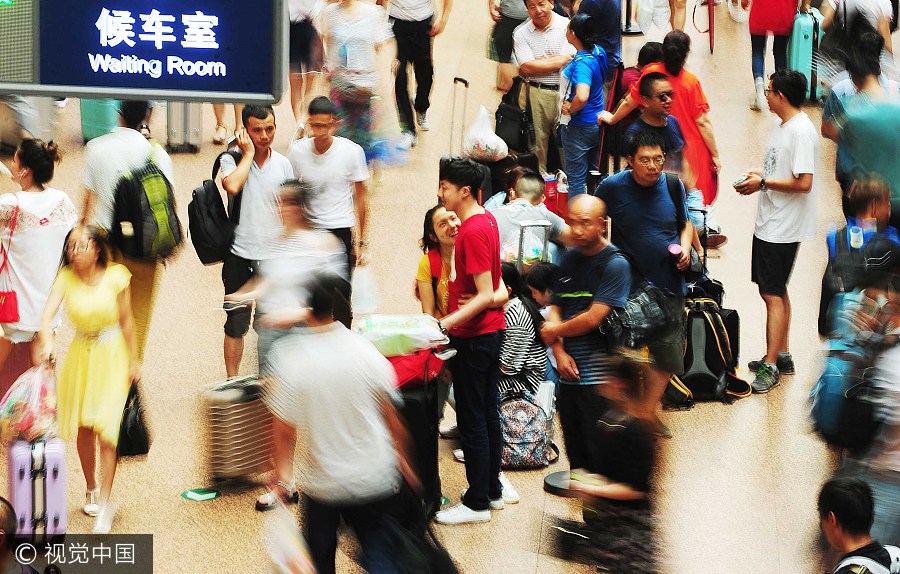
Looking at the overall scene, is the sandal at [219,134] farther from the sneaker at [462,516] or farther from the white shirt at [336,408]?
the white shirt at [336,408]

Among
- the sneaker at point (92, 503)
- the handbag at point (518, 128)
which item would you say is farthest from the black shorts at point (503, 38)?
the sneaker at point (92, 503)

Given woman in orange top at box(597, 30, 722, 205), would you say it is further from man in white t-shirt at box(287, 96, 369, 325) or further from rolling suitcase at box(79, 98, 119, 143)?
rolling suitcase at box(79, 98, 119, 143)

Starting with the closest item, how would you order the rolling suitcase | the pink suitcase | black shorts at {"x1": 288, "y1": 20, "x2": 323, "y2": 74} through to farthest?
the pink suitcase → black shorts at {"x1": 288, "y1": 20, "x2": 323, "y2": 74} → the rolling suitcase

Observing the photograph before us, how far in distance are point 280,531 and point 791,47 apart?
991 cm

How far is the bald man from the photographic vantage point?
679cm

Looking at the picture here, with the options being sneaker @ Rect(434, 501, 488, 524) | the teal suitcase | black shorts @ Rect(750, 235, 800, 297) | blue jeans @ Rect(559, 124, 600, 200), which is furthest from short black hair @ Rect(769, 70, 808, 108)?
the teal suitcase

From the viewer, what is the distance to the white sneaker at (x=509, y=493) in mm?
7469

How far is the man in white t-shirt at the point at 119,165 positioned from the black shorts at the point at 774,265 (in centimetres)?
383

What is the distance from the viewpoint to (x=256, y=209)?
805 cm

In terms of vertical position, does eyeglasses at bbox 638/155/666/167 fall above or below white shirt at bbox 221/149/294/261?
above

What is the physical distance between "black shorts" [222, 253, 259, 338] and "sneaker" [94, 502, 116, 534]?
1.39 meters

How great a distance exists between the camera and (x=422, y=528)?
20.0 ft

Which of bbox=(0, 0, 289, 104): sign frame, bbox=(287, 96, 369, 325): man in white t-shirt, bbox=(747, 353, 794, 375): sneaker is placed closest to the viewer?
bbox=(0, 0, 289, 104): sign frame

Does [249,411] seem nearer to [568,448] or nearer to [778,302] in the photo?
[568,448]
